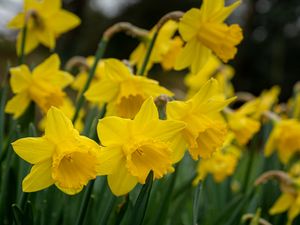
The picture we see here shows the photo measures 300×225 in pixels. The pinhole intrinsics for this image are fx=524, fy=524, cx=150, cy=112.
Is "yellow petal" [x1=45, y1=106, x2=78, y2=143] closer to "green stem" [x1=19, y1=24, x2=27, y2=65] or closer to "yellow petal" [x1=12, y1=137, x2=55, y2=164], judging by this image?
"yellow petal" [x1=12, y1=137, x2=55, y2=164]

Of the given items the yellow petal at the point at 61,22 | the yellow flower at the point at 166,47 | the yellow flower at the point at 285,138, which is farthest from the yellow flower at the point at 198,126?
the yellow flower at the point at 285,138

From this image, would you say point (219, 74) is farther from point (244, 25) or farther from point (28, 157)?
point (244, 25)

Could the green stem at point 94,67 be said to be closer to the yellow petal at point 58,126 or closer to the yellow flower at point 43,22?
the yellow flower at point 43,22

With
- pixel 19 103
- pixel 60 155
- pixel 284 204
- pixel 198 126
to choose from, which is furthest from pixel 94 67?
pixel 284 204

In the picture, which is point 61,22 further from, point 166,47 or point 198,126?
point 198,126

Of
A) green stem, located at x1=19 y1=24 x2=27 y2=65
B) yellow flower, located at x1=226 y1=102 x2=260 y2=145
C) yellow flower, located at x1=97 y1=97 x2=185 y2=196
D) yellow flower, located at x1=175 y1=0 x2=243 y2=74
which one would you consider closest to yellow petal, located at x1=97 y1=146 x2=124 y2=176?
yellow flower, located at x1=97 y1=97 x2=185 y2=196

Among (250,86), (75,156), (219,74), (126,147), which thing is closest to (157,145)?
(126,147)

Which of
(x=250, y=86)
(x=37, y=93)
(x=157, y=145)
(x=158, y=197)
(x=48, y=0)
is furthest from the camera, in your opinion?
(x=250, y=86)
